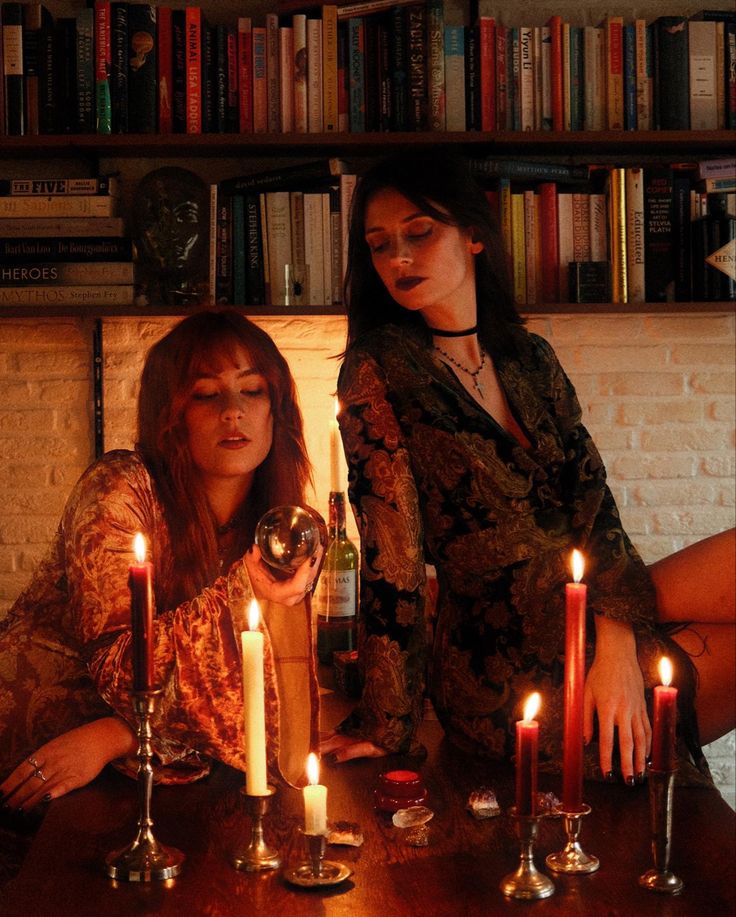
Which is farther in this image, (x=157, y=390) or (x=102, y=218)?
(x=102, y=218)

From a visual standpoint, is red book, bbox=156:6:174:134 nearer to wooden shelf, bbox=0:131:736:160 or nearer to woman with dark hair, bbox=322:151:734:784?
wooden shelf, bbox=0:131:736:160

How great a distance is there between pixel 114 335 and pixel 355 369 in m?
0.96

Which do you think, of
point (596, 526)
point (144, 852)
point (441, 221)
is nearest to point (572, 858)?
→ point (144, 852)

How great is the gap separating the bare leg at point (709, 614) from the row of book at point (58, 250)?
1384 mm

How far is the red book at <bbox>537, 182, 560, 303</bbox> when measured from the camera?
2.59 metres

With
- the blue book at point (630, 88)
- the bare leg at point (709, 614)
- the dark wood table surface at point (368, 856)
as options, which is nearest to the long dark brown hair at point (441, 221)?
the bare leg at point (709, 614)

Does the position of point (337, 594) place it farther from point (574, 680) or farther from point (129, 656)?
point (574, 680)

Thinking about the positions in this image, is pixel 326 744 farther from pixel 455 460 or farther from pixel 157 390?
pixel 157 390

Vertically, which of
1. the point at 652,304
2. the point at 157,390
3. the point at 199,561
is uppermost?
the point at 652,304

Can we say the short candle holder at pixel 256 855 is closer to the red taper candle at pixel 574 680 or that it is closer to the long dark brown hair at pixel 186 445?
the red taper candle at pixel 574 680

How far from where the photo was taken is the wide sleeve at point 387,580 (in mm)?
1690

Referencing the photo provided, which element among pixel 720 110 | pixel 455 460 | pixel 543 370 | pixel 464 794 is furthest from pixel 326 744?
pixel 720 110

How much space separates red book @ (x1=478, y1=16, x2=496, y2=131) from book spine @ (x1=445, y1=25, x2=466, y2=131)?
1.7 inches

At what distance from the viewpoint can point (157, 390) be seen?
1.84 metres
